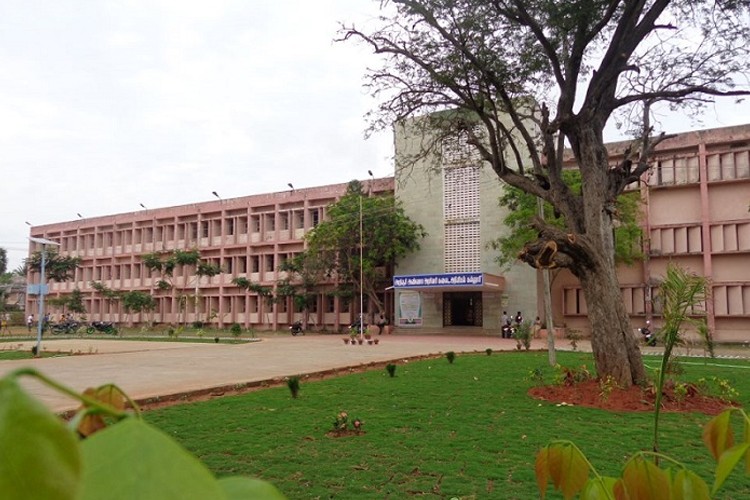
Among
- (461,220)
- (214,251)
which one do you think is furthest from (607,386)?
(214,251)

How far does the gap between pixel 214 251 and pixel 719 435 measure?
38.8 m

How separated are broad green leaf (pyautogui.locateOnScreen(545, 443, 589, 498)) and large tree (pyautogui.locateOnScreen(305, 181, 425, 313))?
26401 mm

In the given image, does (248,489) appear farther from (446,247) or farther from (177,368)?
(446,247)

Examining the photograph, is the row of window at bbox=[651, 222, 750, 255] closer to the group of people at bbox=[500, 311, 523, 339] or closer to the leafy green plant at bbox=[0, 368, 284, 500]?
the group of people at bbox=[500, 311, 523, 339]

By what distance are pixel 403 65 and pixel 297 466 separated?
6.95 m

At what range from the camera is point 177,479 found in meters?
0.24

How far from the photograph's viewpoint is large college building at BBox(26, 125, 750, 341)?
23.6 m

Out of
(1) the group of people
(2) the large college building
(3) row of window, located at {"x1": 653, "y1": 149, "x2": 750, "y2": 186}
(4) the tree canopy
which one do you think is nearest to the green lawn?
(2) the large college building

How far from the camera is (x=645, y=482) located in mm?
672

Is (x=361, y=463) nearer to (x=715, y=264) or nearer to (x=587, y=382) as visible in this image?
(x=587, y=382)

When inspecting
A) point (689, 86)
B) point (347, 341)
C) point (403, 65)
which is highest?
point (403, 65)

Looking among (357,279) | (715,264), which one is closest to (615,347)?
(715,264)

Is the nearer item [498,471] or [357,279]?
[498,471]

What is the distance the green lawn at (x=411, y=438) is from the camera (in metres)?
4.06
